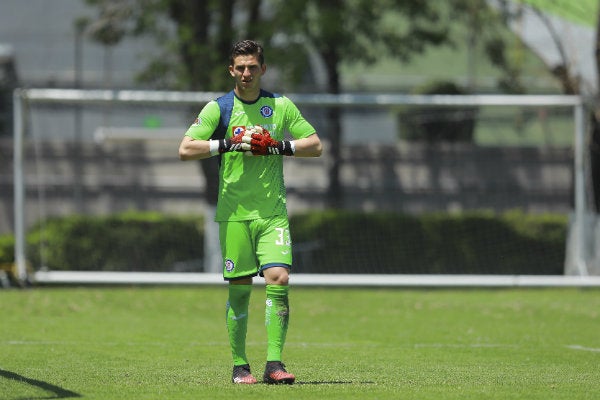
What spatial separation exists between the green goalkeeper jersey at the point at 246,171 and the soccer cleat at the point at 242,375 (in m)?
1.00

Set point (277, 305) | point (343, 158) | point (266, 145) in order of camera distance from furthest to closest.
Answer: point (343, 158) → point (277, 305) → point (266, 145)

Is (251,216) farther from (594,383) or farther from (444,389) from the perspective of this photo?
(594,383)

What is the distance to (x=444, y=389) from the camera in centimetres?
794

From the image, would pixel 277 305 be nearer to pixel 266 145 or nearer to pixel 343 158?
pixel 266 145

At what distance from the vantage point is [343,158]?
26984 mm

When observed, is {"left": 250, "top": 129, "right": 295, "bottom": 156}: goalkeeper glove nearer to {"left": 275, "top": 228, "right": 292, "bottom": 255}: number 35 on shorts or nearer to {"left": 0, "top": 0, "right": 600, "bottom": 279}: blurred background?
{"left": 275, "top": 228, "right": 292, "bottom": 255}: number 35 on shorts

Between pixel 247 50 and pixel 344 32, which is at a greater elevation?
pixel 344 32

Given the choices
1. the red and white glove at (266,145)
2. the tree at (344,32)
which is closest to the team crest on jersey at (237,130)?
the red and white glove at (266,145)

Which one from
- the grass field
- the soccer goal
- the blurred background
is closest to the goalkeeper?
the grass field

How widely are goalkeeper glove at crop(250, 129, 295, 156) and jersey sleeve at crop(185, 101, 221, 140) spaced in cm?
39

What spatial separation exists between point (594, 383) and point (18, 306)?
33.3 ft

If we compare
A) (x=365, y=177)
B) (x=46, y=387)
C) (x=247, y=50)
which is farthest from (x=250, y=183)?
(x=365, y=177)

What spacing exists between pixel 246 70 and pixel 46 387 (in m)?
Answer: 2.44

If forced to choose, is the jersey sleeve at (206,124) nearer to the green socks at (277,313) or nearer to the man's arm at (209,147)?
the man's arm at (209,147)
